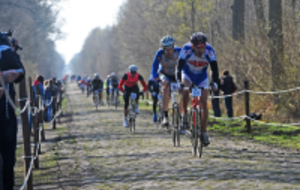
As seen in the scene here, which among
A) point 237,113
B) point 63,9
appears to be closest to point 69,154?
point 237,113

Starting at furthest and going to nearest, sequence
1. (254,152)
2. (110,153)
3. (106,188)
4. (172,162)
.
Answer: (110,153), (254,152), (172,162), (106,188)

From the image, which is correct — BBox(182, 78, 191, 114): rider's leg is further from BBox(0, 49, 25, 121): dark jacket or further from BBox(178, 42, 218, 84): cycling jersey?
BBox(0, 49, 25, 121): dark jacket

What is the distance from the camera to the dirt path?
6359 mm

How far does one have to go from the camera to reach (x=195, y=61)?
8.33 m

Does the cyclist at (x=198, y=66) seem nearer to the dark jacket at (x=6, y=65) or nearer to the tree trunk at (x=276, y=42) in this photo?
the dark jacket at (x=6, y=65)

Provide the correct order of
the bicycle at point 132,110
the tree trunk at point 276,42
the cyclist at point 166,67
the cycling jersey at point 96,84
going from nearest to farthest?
the cyclist at point 166,67
the bicycle at point 132,110
the tree trunk at point 276,42
the cycling jersey at point 96,84

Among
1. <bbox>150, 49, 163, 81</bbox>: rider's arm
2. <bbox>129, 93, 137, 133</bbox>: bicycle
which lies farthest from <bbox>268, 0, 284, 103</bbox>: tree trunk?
<bbox>150, 49, 163, 81</bbox>: rider's arm

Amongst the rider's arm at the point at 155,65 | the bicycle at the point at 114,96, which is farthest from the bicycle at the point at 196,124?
the bicycle at the point at 114,96

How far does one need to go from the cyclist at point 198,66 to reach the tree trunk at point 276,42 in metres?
7.36

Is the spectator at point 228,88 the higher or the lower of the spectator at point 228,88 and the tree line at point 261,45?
the lower

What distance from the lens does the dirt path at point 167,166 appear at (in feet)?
20.9

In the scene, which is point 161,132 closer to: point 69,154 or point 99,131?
point 99,131

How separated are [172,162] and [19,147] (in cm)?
885

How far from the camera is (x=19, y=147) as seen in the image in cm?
1528
